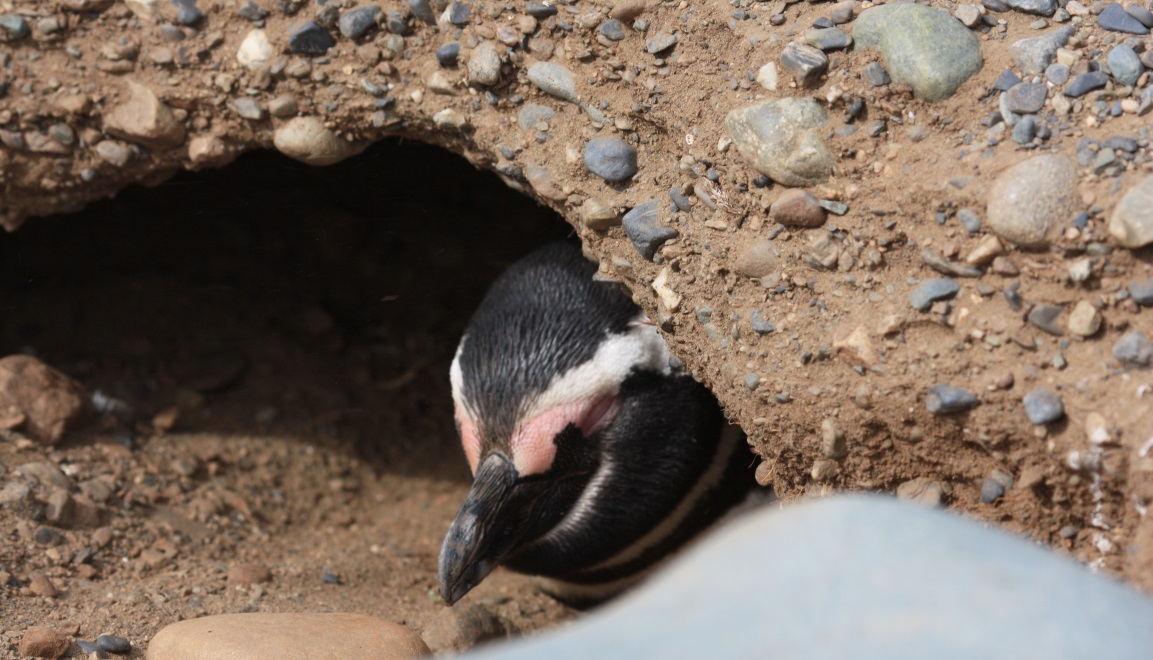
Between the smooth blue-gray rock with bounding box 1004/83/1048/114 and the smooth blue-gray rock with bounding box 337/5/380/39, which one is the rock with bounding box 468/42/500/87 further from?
the smooth blue-gray rock with bounding box 1004/83/1048/114

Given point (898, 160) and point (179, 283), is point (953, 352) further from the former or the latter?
point (179, 283)

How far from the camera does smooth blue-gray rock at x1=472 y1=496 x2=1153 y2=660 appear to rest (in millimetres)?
737

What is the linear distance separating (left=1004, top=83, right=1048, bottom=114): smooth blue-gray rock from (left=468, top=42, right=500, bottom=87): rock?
89cm

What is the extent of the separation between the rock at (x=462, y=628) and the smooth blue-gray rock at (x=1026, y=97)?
136cm

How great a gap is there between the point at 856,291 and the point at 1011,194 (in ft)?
0.85

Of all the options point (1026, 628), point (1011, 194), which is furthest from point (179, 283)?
point (1026, 628)

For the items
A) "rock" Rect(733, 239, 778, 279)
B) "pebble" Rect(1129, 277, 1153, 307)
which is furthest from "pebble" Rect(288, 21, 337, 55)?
"pebble" Rect(1129, 277, 1153, 307)

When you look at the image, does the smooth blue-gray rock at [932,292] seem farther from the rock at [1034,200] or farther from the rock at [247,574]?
the rock at [247,574]

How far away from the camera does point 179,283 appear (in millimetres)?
3057

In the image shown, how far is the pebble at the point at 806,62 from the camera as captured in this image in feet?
5.01

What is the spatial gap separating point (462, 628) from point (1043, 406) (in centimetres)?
118

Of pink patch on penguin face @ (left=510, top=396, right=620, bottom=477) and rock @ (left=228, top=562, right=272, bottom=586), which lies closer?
pink patch on penguin face @ (left=510, top=396, right=620, bottom=477)

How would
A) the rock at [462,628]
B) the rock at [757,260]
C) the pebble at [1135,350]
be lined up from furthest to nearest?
the rock at [462,628]
the rock at [757,260]
the pebble at [1135,350]

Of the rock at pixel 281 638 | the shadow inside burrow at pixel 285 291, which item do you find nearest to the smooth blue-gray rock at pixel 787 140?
the rock at pixel 281 638
